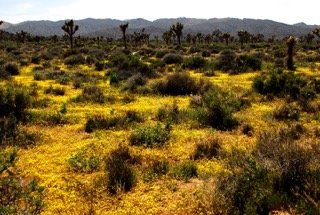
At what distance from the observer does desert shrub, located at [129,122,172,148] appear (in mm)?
9984

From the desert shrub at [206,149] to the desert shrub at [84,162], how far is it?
2.74 meters

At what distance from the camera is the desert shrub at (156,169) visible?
25.2ft

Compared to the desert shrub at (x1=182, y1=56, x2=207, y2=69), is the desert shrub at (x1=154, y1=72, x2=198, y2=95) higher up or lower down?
lower down

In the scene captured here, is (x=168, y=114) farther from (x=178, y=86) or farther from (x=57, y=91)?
(x=57, y=91)

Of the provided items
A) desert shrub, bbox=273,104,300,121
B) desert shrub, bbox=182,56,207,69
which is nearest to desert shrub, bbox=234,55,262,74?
desert shrub, bbox=182,56,207,69

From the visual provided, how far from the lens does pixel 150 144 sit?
9.97 meters

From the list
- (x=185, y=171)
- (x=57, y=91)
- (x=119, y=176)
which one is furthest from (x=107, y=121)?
(x=57, y=91)

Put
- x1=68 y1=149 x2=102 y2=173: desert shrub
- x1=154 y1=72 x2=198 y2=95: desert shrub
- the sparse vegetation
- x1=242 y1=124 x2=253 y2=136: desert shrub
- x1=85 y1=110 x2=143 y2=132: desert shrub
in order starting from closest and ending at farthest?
1. the sparse vegetation
2. x1=68 y1=149 x2=102 y2=173: desert shrub
3. x1=242 y1=124 x2=253 y2=136: desert shrub
4. x1=85 y1=110 x2=143 y2=132: desert shrub
5. x1=154 y1=72 x2=198 y2=95: desert shrub

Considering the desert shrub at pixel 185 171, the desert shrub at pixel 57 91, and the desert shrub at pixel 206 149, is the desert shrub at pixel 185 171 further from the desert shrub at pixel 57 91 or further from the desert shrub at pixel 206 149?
the desert shrub at pixel 57 91

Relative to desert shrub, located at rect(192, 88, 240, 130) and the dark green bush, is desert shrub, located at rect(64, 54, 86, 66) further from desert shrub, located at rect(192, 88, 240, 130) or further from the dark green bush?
desert shrub, located at rect(192, 88, 240, 130)

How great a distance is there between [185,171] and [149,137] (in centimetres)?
269

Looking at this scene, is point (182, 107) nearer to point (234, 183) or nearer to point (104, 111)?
point (104, 111)

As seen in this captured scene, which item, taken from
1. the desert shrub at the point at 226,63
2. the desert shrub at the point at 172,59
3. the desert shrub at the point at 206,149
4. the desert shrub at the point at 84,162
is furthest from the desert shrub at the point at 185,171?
the desert shrub at the point at 172,59

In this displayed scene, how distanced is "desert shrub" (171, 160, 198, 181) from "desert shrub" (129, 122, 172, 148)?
2001 mm
